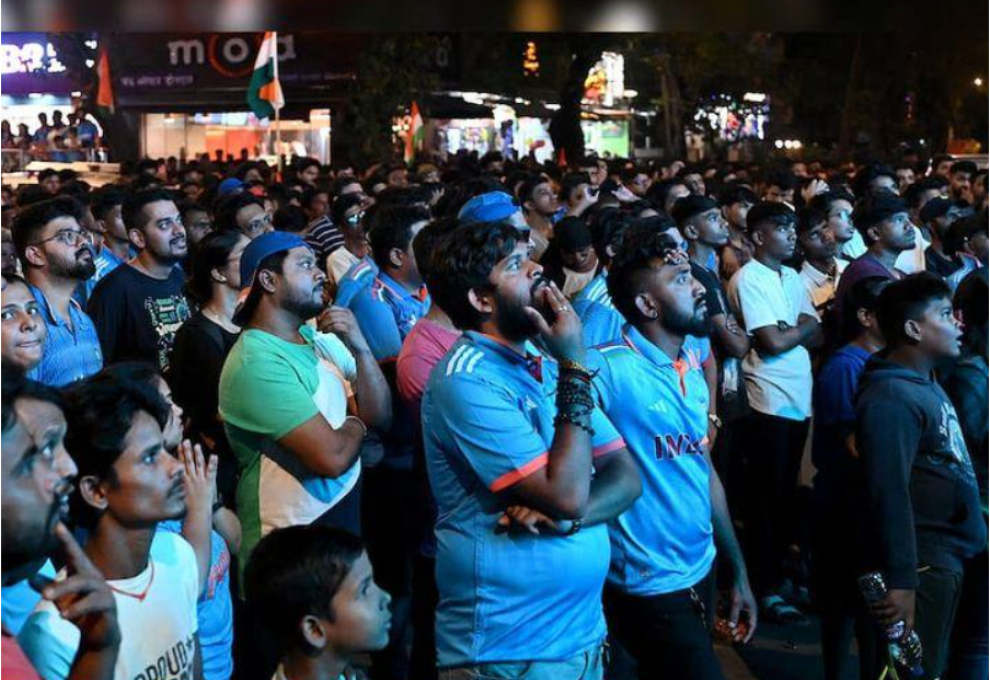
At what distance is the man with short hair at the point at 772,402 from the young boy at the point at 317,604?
4759mm

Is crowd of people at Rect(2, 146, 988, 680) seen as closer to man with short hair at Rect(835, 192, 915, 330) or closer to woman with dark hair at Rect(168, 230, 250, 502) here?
woman with dark hair at Rect(168, 230, 250, 502)

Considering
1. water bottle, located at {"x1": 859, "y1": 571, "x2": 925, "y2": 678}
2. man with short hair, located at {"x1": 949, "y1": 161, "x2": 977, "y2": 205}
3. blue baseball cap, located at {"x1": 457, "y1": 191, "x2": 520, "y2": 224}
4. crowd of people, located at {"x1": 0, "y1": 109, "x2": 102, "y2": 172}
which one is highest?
blue baseball cap, located at {"x1": 457, "y1": 191, "x2": 520, "y2": 224}

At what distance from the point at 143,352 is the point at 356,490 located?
210cm

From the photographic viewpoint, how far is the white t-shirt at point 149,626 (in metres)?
3.51

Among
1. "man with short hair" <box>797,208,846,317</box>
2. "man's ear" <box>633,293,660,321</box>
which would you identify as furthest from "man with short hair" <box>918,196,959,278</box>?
"man's ear" <box>633,293,660,321</box>

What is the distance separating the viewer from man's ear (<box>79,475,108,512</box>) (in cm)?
396

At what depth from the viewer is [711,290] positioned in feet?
27.1

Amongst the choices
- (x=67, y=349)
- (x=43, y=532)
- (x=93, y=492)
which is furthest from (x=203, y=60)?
(x=43, y=532)

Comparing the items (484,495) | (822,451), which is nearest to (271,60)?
(822,451)

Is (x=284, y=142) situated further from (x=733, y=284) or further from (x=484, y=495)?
(x=484, y=495)

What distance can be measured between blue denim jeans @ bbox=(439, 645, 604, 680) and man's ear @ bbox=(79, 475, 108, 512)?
119cm

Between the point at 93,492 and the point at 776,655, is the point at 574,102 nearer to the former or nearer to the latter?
A: the point at 776,655

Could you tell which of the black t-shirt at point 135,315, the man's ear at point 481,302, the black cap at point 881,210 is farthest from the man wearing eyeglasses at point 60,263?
the black cap at point 881,210

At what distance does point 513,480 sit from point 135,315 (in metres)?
3.76
